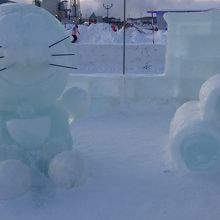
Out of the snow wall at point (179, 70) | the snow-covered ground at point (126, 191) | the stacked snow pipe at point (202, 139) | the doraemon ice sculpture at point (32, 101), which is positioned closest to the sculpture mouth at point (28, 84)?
the doraemon ice sculpture at point (32, 101)

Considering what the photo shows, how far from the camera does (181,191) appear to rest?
2252 mm

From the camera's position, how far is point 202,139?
239cm

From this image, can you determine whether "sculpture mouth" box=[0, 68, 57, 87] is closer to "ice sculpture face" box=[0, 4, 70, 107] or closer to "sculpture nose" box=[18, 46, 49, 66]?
"ice sculpture face" box=[0, 4, 70, 107]

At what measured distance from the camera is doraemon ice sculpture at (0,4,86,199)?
A: 2.23 metres

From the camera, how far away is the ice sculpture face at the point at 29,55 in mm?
2246

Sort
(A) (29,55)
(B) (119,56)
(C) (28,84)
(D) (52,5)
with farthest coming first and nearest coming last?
1. (D) (52,5)
2. (B) (119,56)
3. (C) (28,84)
4. (A) (29,55)

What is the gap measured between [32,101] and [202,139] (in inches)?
41.8

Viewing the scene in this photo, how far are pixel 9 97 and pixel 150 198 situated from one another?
1025 mm

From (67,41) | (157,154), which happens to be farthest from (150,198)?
(67,41)

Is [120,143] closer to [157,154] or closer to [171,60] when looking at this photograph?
[157,154]

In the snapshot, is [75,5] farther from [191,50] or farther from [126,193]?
[126,193]

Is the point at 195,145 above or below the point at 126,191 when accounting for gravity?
above

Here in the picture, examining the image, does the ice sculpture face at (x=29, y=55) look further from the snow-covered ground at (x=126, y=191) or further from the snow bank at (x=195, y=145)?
the snow bank at (x=195, y=145)

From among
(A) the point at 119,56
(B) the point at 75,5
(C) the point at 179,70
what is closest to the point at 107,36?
(B) the point at 75,5
